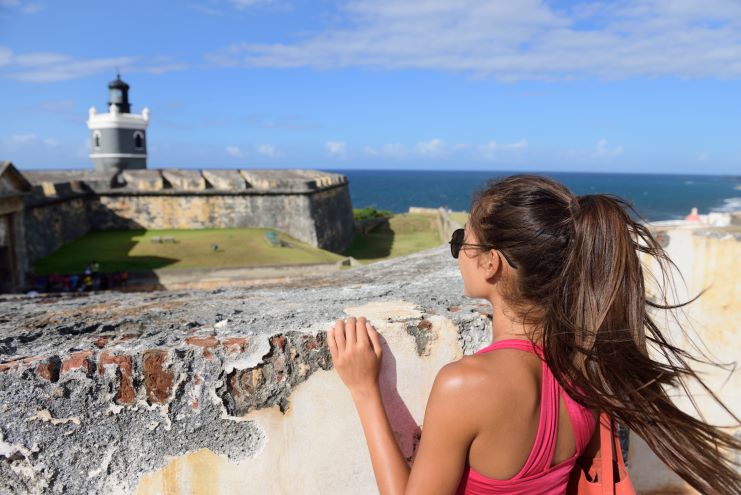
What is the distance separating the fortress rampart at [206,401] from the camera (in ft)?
4.41

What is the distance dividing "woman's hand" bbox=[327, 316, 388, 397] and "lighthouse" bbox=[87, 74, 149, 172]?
2607 cm

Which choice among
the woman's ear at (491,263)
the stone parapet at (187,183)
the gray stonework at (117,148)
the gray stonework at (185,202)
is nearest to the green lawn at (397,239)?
A: the gray stonework at (185,202)

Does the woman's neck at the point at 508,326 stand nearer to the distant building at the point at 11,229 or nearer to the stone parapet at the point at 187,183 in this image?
the distant building at the point at 11,229

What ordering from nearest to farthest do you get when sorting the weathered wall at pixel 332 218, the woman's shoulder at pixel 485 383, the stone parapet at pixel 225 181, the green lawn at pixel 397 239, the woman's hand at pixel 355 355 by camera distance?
the woman's shoulder at pixel 485 383 → the woman's hand at pixel 355 355 → the stone parapet at pixel 225 181 → the weathered wall at pixel 332 218 → the green lawn at pixel 397 239

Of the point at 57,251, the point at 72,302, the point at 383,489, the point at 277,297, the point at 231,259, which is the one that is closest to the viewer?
the point at 383,489

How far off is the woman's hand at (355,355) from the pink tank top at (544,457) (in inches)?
11.6

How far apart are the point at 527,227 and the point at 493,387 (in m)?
0.33

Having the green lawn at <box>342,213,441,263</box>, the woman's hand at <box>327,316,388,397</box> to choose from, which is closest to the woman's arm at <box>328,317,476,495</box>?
the woman's hand at <box>327,316,388,397</box>

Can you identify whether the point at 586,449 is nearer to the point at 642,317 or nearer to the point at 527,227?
the point at 642,317

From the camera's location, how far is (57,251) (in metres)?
14.2

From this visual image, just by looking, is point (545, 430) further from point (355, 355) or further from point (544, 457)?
point (355, 355)

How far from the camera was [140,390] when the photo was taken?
1.38 metres

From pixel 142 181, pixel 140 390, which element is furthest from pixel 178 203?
pixel 140 390

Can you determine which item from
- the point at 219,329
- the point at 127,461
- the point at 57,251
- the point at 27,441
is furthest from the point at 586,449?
the point at 57,251
